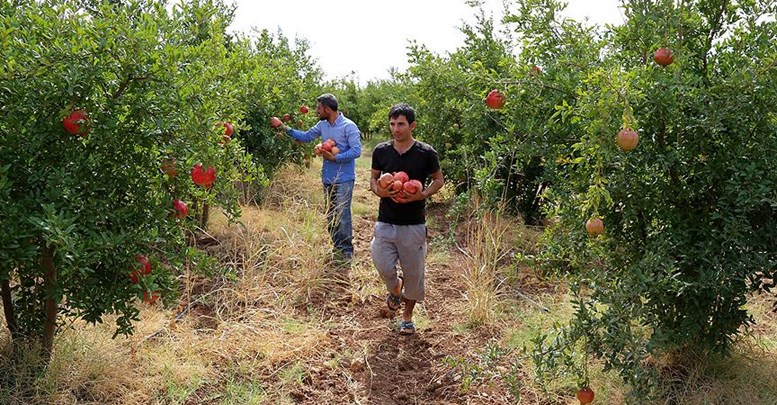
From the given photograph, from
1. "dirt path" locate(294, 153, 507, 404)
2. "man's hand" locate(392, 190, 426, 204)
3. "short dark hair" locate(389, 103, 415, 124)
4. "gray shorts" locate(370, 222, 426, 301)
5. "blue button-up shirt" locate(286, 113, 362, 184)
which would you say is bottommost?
"dirt path" locate(294, 153, 507, 404)

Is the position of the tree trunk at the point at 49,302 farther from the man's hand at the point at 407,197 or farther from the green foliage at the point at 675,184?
the green foliage at the point at 675,184

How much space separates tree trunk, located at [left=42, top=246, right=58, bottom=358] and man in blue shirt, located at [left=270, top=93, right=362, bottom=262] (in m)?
2.85

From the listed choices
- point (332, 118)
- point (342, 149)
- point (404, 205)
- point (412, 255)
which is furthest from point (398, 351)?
point (332, 118)

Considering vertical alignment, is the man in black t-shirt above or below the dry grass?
above

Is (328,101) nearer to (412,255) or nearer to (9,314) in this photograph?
(412,255)

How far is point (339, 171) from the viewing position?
5.90m

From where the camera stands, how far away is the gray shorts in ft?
14.7

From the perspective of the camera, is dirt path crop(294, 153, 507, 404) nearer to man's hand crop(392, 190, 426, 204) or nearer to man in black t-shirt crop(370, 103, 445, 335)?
man in black t-shirt crop(370, 103, 445, 335)

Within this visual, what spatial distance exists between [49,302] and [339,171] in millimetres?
3069

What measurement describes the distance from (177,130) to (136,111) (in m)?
0.23

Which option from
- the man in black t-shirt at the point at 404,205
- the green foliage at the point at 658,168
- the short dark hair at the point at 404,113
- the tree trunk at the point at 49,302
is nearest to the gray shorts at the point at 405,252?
Answer: the man in black t-shirt at the point at 404,205

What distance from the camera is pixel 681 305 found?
11.3 feet

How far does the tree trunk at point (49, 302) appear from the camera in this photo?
10.1ft

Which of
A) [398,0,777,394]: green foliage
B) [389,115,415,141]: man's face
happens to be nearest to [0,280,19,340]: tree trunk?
[389,115,415,141]: man's face
